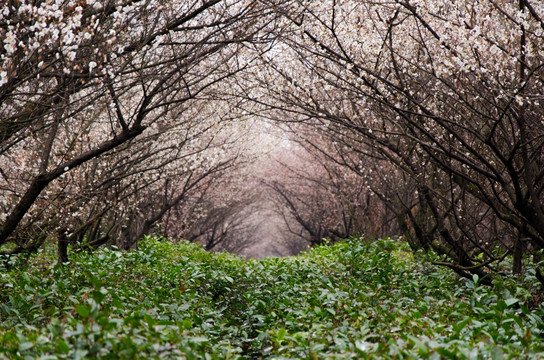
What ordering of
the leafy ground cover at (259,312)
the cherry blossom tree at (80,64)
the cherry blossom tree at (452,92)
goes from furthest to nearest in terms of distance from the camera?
the cherry blossom tree at (452,92) → the cherry blossom tree at (80,64) → the leafy ground cover at (259,312)

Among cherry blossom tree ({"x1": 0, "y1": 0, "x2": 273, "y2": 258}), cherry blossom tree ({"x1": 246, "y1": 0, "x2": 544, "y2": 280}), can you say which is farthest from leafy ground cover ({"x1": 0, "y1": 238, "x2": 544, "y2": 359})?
cherry blossom tree ({"x1": 0, "y1": 0, "x2": 273, "y2": 258})

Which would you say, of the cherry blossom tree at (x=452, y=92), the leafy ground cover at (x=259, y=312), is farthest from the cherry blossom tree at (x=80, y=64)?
the leafy ground cover at (x=259, y=312)

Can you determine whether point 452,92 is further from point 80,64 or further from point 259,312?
point 80,64

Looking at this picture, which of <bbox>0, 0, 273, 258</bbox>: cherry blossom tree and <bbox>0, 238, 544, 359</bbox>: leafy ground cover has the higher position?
<bbox>0, 0, 273, 258</bbox>: cherry blossom tree

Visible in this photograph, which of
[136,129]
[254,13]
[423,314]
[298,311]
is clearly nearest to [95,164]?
[136,129]

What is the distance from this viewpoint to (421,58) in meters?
7.97

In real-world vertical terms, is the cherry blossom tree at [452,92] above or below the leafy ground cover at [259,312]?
above

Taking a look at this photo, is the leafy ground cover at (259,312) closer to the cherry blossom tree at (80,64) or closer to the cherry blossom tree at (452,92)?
the cherry blossom tree at (452,92)

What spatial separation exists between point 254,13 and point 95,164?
15.6 ft

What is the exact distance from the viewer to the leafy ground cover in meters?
3.16

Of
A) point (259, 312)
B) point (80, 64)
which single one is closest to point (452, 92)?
point (259, 312)

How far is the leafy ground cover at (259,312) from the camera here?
3.16 m

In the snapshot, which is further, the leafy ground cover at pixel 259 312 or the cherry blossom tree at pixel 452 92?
the cherry blossom tree at pixel 452 92

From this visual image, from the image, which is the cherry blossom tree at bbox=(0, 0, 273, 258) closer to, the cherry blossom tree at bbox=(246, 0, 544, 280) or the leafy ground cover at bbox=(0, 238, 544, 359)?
the cherry blossom tree at bbox=(246, 0, 544, 280)
